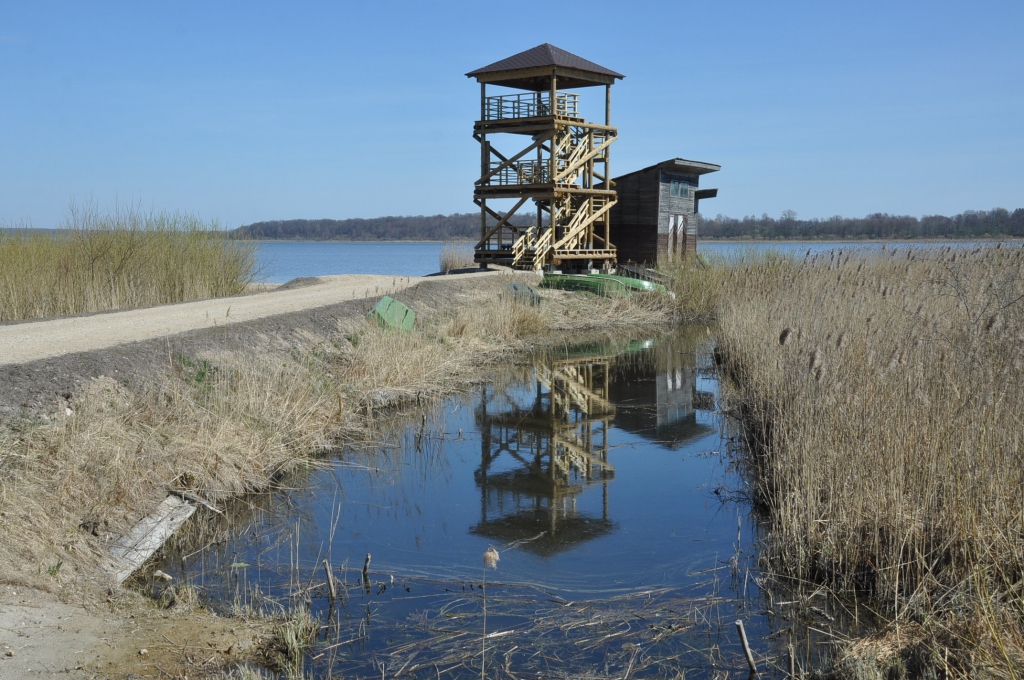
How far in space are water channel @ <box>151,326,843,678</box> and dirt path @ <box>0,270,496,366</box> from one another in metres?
3.69

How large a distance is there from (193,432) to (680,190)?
29124mm

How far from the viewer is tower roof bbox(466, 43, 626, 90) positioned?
1130 inches

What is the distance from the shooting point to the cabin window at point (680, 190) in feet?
114

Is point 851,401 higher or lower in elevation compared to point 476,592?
higher

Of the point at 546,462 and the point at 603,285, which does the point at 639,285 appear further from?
the point at 546,462

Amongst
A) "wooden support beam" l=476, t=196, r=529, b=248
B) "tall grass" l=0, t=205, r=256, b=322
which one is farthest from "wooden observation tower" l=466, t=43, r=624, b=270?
"tall grass" l=0, t=205, r=256, b=322

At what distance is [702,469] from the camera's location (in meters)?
10.2

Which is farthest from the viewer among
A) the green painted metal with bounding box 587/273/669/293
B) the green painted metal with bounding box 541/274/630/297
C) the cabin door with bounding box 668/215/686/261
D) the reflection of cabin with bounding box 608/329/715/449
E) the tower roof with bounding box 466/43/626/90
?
Answer: the cabin door with bounding box 668/215/686/261

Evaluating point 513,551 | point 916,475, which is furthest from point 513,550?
point 916,475

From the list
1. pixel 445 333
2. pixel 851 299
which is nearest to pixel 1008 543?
pixel 851 299

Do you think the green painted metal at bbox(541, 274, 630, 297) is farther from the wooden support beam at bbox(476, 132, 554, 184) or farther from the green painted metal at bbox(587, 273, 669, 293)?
the wooden support beam at bbox(476, 132, 554, 184)

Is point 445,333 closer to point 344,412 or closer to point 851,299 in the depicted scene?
point 344,412

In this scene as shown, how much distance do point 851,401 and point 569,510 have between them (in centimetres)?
292

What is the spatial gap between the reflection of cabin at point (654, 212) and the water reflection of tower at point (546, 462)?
61.5 ft
